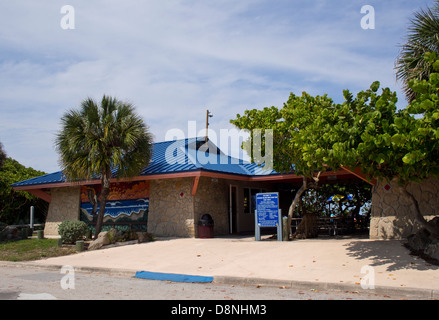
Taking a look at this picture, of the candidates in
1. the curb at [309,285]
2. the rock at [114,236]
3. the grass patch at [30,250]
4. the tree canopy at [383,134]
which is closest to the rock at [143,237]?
the rock at [114,236]

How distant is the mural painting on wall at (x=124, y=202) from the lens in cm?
1862

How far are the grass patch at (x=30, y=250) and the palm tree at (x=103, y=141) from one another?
6.98 ft

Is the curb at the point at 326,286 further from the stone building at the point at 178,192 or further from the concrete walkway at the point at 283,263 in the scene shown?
the stone building at the point at 178,192

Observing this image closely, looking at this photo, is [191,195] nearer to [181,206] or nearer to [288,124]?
[181,206]

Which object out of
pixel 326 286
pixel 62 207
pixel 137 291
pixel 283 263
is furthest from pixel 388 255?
pixel 62 207

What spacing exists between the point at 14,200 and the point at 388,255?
2250cm

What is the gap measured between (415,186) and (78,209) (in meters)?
15.5

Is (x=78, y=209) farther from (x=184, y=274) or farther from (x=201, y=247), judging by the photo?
(x=184, y=274)

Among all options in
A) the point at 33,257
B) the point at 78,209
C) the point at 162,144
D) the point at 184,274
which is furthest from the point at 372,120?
the point at 78,209

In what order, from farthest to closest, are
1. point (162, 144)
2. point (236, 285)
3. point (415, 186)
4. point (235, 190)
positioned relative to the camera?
point (162, 144) < point (235, 190) < point (415, 186) < point (236, 285)

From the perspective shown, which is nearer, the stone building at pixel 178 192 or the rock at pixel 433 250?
the rock at pixel 433 250

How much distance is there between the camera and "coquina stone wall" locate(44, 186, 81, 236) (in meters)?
21.1
